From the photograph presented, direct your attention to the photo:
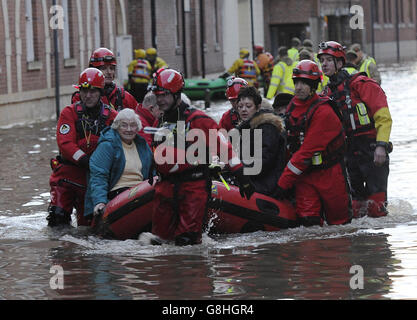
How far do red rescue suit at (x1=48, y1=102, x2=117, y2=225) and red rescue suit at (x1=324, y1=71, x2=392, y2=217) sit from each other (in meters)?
2.27

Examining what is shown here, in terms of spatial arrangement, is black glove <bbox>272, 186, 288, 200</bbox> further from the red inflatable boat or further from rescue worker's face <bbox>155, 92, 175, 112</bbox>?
rescue worker's face <bbox>155, 92, 175, 112</bbox>

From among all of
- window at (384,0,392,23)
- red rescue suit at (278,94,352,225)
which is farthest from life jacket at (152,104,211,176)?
window at (384,0,392,23)

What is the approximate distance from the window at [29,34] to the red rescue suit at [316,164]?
18042mm

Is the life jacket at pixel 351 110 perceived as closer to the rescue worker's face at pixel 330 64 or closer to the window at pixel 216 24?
the rescue worker's face at pixel 330 64

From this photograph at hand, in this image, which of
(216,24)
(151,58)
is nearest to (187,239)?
(151,58)

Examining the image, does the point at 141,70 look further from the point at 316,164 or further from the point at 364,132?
the point at 316,164

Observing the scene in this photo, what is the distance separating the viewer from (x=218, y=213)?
10.8 meters

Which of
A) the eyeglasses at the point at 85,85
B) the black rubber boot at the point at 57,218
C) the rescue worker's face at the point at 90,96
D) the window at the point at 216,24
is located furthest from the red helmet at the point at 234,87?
the window at the point at 216,24

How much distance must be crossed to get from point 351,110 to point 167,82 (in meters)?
2.83

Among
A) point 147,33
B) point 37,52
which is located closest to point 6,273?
point 37,52

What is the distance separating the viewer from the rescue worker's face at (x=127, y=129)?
35.3 ft

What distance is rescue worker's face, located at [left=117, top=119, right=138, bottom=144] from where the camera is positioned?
10773 mm

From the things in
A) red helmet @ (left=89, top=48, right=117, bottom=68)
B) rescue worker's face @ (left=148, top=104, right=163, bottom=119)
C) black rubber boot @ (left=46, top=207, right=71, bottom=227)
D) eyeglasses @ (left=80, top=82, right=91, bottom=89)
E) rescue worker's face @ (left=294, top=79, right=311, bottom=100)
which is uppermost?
red helmet @ (left=89, top=48, right=117, bottom=68)
